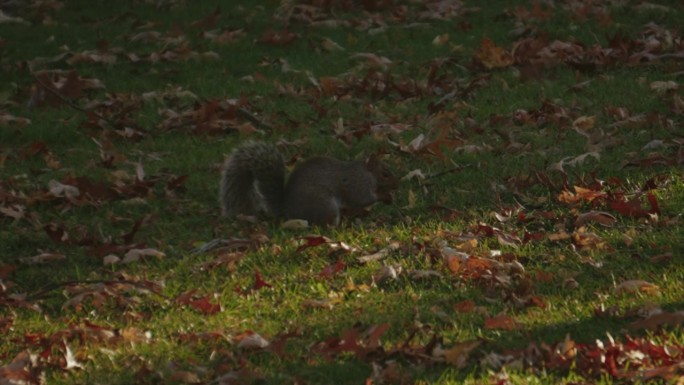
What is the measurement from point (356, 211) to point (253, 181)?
0.63m

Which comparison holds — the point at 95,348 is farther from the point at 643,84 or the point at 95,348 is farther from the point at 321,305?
the point at 643,84

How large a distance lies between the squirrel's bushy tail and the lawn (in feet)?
0.40

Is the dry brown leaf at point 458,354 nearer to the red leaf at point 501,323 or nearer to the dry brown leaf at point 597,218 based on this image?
the red leaf at point 501,323

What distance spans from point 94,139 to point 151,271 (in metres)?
2.77

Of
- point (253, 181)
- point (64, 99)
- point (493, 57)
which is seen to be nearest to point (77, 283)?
point (253, 181)

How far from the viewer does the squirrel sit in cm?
667

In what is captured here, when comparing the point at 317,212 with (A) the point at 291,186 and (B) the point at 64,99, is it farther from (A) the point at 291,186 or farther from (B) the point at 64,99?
(B) the point at 64,99

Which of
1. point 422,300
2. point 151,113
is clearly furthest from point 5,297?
point 151,113

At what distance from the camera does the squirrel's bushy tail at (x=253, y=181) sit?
21.9 feet

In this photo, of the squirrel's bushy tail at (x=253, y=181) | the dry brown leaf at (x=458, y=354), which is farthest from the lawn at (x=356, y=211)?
the squirrel's bushy tail at (x=253, y=181)

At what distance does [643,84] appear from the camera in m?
9.05

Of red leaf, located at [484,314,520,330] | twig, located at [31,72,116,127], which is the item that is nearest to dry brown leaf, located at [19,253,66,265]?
red leaf, located at [484,314,520,330]

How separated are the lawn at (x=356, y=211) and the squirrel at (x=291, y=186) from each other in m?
0.12

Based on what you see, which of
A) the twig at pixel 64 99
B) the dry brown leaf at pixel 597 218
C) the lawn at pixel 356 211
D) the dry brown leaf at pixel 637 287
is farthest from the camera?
the twig at pixel 64 99
